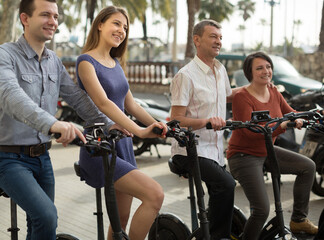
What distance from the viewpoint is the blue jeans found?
10.5 ft

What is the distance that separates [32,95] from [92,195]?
13.7ft

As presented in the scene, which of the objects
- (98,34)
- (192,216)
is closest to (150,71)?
(192,216)

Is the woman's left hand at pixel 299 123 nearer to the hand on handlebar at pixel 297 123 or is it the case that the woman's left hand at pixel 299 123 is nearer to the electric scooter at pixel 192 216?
the hand on handlebar at pixel 297 123

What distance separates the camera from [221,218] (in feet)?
13.8

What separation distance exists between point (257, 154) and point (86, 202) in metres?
3.03

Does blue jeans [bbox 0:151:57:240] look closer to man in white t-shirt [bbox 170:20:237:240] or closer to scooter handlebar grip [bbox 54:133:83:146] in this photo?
scooter handlebar grip [bbox 54:133:83:146]

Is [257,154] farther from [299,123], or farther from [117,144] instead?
[117,144]

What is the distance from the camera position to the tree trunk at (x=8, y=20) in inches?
791

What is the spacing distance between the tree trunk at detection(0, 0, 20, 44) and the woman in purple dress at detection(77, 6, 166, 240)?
672 inches

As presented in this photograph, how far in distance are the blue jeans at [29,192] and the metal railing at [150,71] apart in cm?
2446

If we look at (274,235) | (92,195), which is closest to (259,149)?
(274,235)

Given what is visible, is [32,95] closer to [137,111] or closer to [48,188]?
[48,188]

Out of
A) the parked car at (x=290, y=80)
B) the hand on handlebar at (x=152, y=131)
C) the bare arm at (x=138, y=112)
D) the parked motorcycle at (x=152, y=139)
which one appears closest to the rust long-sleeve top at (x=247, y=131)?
the bare arm at (x=138, y=112)

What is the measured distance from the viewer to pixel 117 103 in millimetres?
3795
